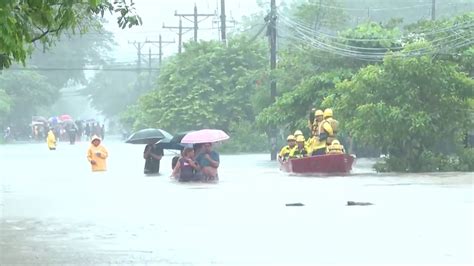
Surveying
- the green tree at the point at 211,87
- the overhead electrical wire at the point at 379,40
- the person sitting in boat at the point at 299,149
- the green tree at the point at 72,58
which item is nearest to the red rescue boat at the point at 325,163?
the person sitting in boat at the point at 299,149

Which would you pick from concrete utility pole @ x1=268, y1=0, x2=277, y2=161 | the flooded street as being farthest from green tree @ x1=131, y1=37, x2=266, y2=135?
the flooded street

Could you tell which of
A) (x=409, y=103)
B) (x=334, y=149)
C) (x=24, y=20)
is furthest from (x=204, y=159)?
(x=24, y=20)

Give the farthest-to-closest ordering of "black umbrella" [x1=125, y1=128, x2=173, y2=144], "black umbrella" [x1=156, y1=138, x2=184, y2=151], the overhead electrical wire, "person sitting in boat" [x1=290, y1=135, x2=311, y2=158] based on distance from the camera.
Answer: the overhead electrical wire < "person sitting in boat" [x1=290, y1=135, x2=311, y2=158] < "black umbrella" [x1=125, y1=128, x2=173, y2=144] < "black umbrella" [x1=156, y1=138, x2=184, y2=151]

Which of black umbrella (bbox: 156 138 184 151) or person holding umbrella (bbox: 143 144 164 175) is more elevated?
black umbrella (bbox: 156 138 184 151)

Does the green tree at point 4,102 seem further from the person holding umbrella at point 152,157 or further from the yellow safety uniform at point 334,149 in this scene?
the yellow safety uniform at point 334,149

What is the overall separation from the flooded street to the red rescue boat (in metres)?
0.50

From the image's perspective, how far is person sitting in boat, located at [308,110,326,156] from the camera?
2794 centimetres

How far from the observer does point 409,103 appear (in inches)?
1139

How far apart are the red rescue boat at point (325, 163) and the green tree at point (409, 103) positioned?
1364 mm

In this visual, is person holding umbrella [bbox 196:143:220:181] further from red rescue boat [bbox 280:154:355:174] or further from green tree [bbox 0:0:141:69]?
green tree [bbox 0:0:141:69]

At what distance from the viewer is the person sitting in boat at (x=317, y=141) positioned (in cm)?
2794

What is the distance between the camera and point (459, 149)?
102 feet

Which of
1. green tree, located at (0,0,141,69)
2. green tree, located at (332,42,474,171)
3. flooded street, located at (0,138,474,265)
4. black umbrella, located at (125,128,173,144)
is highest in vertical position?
green tree, located at (0,0,141,69)

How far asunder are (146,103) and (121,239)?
43338 mm
